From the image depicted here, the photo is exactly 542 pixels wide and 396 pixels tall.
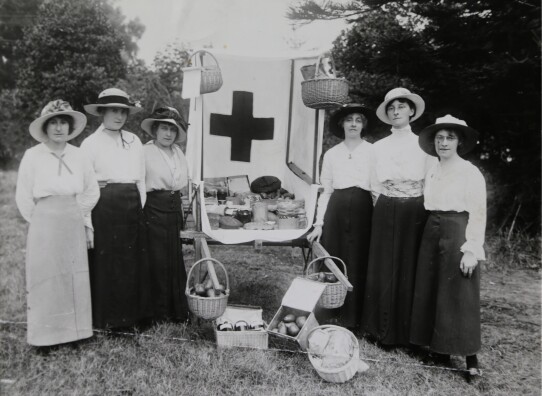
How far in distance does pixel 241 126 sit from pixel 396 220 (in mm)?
2394

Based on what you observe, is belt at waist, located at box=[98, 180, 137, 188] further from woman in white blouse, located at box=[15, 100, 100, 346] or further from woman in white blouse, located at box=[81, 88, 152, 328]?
woman in white blouse, located at box=[15, 100, 100, 346]

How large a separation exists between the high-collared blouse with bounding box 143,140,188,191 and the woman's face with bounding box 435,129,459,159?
213 centimetres

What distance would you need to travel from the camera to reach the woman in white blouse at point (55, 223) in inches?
134

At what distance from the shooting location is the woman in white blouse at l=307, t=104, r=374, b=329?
4027 millimetres

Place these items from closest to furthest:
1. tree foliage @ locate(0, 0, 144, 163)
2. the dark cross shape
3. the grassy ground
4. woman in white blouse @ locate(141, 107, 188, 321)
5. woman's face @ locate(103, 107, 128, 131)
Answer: the grassy ground < woman's face @ locate(103, 107, 128, 131) < woman in white blouse @ locate(141, 107, 188, 321) < the dark cross shape < tree foliage @ locate(0, 0, 144, 163)

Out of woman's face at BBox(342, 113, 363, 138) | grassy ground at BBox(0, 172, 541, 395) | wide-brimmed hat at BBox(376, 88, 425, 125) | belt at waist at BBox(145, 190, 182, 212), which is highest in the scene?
wide-brimmed hat at BBox(376, 88, 425, 125)

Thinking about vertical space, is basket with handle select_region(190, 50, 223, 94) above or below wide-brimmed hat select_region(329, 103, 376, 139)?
above

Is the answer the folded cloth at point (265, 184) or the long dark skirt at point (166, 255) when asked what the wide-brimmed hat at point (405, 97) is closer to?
the folded cloth at point (265, 184)

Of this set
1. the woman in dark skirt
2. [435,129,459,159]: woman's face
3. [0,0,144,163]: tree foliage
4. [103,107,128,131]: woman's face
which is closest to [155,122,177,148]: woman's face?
[103,107,128,131]: woman's face

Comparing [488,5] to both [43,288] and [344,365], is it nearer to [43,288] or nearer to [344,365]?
[344,365]

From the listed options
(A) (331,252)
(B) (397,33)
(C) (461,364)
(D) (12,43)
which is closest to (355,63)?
(B) (397,33)

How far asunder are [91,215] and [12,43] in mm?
19788

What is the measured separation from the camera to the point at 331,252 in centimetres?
416

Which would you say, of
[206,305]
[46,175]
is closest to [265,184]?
[206,305]
